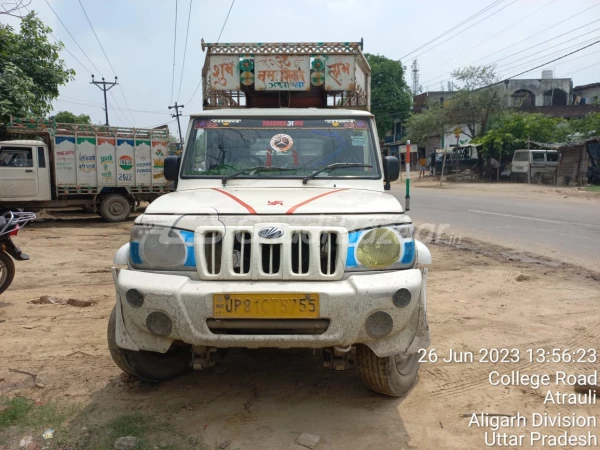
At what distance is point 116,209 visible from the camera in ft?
46.4

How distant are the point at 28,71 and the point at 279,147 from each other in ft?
35.9

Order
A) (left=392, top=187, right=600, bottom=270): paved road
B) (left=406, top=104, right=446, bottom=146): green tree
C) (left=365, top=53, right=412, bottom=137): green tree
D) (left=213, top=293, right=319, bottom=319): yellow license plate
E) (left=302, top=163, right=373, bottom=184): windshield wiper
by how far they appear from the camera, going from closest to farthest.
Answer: (left=213, top=293, right=319, bottom=319): yellow license plate < (left=302, top=163, right=373, bottom=184): windshield wiper < (left=392, top=187, right=600, bottom=270): paved road < (left=406, top=104, right=446, bottom=146): green tree < (left=365, top=53, right=412, bottom=137): green tree

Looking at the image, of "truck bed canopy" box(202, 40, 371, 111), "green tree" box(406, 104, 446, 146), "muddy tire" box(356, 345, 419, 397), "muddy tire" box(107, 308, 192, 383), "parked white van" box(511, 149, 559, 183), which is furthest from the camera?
"green tree" box(406, 104, 446, 146)

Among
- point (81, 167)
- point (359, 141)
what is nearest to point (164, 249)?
point (359, 141)

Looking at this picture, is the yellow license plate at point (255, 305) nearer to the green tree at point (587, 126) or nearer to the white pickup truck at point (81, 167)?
the white pickup truck at point (81, 167)

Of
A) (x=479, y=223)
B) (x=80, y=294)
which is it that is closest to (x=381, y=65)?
(x=479, y=223)

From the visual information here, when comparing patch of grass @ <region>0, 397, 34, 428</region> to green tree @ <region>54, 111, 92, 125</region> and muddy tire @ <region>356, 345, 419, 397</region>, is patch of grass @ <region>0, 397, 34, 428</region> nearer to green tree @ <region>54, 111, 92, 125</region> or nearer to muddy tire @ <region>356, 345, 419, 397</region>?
muddy tire @ <region>356, 345, 419, 397</region>

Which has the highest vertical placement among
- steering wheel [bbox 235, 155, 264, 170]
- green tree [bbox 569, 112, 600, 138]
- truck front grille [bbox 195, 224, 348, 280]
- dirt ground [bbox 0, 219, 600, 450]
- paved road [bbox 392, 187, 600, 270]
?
green tree [bbox 569, 112, 600, 138]

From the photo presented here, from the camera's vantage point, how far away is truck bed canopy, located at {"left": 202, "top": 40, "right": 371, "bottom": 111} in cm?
570

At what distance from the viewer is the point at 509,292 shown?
5.67m

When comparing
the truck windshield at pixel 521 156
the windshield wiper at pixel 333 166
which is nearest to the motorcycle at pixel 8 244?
the windshield wiper at pixel 333 166

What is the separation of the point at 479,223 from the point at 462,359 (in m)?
8.43

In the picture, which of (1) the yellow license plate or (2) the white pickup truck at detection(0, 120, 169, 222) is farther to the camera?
(2) the white pickup truck at detection(0, 120, 169, 222)

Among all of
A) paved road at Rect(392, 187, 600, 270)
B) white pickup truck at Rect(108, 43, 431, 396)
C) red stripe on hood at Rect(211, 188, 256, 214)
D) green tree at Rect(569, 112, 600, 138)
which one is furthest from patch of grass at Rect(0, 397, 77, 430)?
green tree at Rect(569, 112, 600, 138)
